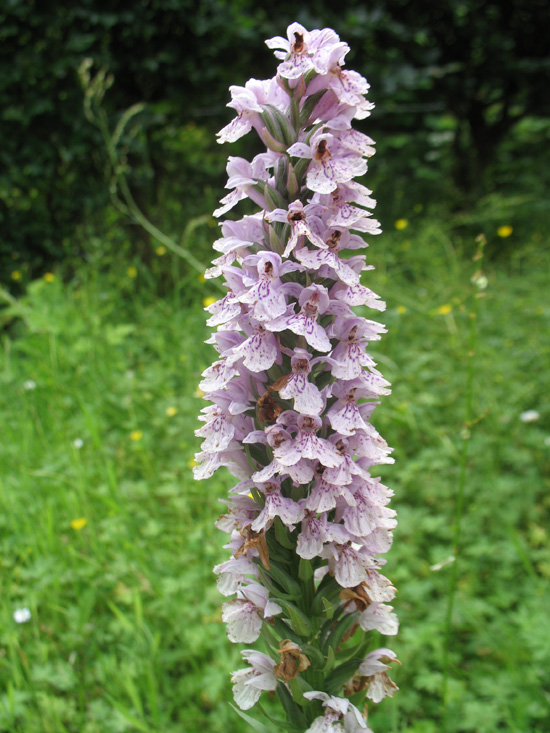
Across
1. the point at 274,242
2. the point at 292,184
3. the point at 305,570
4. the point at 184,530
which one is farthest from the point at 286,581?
the point at 184,530

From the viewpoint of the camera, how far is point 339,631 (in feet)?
3.80

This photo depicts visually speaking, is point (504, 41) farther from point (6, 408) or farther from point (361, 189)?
point (361, 189)

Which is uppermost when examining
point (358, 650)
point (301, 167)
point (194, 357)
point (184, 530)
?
point (194, 357)

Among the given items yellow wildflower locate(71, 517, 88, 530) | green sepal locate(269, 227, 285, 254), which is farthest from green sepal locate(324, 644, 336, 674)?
yellow wildflower locate(71, 517, 88, 530)

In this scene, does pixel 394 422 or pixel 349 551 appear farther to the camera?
pixel 394 422

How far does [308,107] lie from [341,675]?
111 centimetres

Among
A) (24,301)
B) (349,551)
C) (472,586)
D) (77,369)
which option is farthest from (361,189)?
(24,301)

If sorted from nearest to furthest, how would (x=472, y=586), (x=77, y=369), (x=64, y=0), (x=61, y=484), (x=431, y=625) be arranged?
(x=431, y=625), (x=472, y=586), (x=61, y=484), (x=77, y=369), (x=64, y=0)

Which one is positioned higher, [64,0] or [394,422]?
[64,0]

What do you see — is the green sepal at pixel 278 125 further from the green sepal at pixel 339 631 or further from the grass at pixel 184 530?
the green sepal at pixel 339 631

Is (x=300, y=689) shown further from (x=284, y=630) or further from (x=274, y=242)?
(x=274, y=242)

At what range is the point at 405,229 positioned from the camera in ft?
21.1

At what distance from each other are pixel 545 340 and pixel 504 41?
4.50 m

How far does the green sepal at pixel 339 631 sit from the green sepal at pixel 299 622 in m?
0.07
